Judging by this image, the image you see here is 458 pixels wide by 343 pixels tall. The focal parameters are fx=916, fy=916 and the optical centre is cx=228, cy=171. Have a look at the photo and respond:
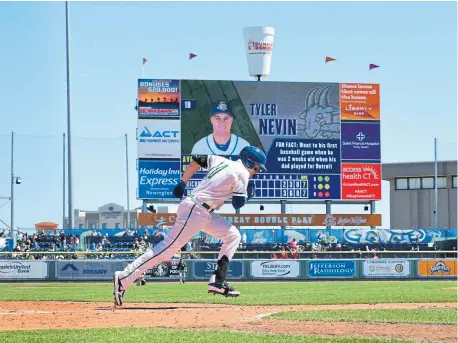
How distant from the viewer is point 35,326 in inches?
382

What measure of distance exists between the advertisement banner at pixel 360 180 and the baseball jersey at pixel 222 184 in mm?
25424

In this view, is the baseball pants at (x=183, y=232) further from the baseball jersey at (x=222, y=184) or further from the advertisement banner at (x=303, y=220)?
the advertisement banner at (x=303, y=220)

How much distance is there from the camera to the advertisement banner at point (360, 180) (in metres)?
35.7

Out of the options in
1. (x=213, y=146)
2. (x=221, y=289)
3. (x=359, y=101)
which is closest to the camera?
(x=221, y=289)

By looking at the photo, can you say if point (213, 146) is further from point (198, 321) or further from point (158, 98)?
point (198, 321)

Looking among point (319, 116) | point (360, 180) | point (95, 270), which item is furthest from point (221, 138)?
point (95, 270)

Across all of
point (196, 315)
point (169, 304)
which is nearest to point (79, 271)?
point (169, 304)

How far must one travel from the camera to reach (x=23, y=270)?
29438 millimetres

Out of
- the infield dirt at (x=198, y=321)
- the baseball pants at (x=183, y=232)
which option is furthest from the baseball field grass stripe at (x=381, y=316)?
the baseball pants at (x=183, y=232)

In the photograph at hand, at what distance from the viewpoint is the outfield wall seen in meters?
29.0

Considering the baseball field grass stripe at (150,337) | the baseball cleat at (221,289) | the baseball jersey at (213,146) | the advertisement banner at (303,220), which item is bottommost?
the baseball field grass stripe at (150,337)

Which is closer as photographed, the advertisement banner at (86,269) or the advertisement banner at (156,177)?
the advertisement banner at (86,269)

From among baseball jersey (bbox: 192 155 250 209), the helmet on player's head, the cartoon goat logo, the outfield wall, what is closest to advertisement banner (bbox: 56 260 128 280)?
the outfield wall

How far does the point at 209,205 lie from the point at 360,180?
26.0m
